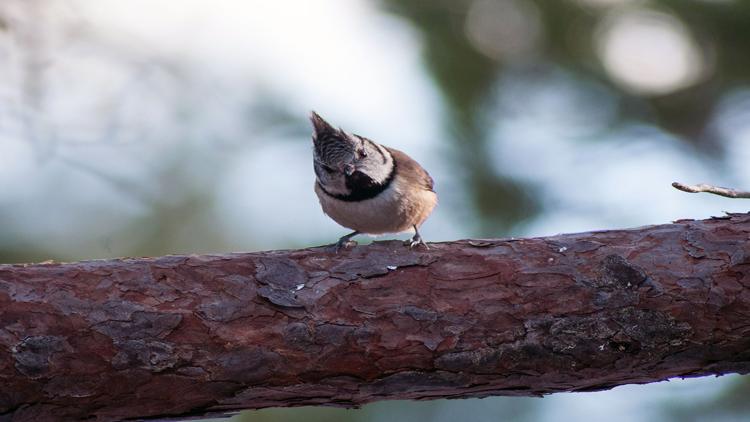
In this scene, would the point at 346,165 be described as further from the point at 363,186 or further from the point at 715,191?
the point at 715,191

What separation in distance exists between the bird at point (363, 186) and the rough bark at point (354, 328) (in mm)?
919

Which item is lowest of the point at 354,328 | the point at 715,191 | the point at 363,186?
the point at 354,328

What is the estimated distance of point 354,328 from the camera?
2.82 m

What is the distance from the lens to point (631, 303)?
2.84 meters

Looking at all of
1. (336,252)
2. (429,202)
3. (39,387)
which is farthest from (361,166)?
(39,387)

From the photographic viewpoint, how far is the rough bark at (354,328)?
A: 8.99 feet

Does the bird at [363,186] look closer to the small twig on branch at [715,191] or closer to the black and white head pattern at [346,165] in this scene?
the black and white head pattern at [346,165]

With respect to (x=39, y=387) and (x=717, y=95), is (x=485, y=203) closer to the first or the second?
(x=717, y=95)

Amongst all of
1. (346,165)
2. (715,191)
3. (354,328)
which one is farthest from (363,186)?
(715,191)

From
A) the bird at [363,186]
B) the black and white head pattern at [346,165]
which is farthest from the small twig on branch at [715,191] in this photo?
the black and white head pattern at [346,165]

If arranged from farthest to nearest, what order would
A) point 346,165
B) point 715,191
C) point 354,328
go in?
point 346,165, point 715,191, point 354,328

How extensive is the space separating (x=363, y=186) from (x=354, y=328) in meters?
1.18

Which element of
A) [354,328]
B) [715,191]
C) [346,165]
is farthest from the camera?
[346,165]

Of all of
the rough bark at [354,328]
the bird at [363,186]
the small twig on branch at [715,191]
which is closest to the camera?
the rough bark at [354,328]
